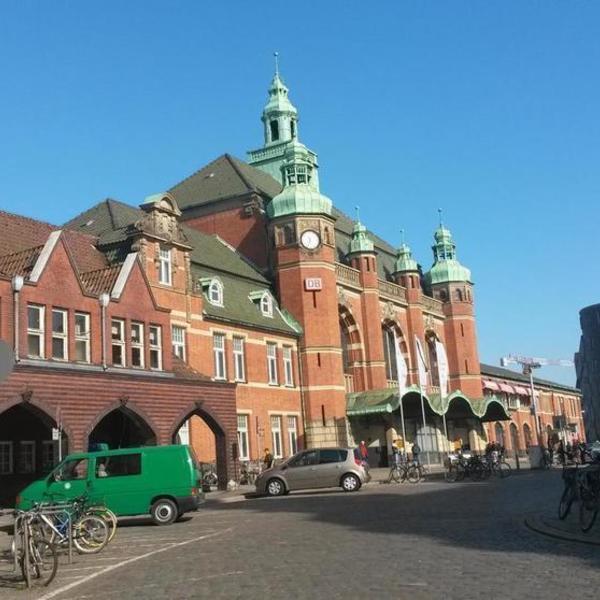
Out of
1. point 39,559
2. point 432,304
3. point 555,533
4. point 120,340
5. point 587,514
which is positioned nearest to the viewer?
point 39,559

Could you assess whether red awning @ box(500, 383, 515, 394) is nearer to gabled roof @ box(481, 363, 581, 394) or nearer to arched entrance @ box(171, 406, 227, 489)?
gabled roof @ box(481, 363, 581, 394)

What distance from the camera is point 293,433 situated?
44.7 metres

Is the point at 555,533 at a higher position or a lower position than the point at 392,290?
lower

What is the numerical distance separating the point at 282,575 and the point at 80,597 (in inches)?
98.6

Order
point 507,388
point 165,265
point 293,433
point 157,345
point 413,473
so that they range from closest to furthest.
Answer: point 157,345
point 413,473
point 165,265
point 293,433
point 507,388

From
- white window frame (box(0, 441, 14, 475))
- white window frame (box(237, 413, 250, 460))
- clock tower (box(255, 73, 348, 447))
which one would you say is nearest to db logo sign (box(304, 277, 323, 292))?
clock tower (box(255, 73, 348, 447))

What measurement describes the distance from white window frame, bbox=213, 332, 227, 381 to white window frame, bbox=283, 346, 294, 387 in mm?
6072

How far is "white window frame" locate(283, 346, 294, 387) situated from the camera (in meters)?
44.7

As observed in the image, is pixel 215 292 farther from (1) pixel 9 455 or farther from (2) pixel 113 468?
(2) pixel 113 468

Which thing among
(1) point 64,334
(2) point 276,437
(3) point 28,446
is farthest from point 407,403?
(1) point 64,334

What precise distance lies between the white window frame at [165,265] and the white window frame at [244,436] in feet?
27.1

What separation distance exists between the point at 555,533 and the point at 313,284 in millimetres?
34510

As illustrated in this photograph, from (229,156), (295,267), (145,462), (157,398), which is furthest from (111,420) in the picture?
(229,156)

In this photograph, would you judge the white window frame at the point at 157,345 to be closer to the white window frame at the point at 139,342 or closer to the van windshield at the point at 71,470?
the white window frame at the point at 139,342
